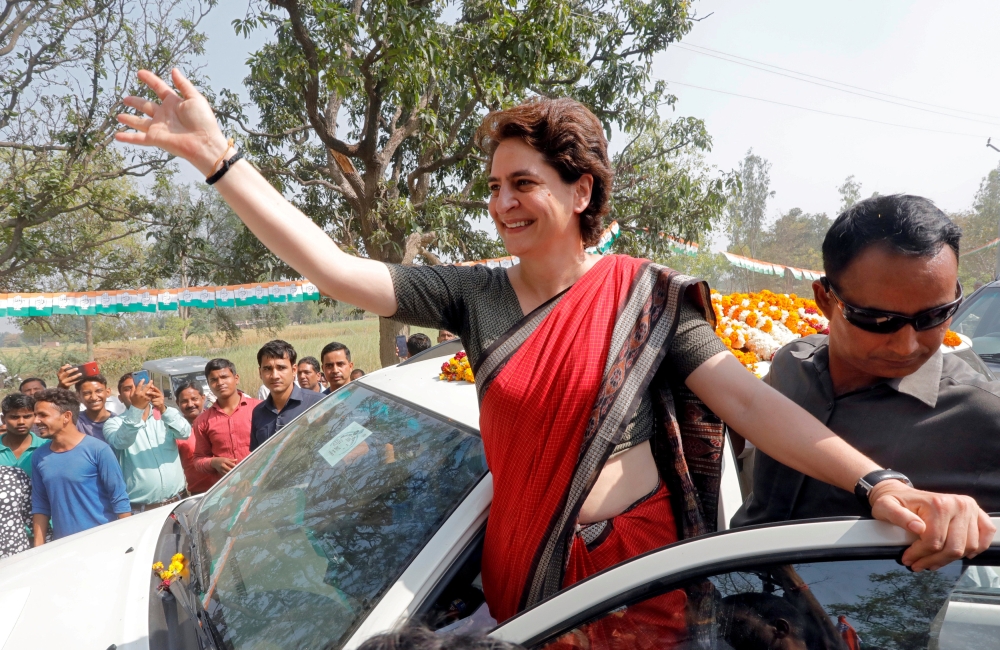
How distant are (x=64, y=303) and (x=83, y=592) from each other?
847 centimetres

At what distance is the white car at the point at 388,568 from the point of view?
942mm

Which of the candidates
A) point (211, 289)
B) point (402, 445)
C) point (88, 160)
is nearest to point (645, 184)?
point (211, 289)

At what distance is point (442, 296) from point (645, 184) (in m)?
9.16

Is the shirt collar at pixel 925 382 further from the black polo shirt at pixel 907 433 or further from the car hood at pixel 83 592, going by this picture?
the car hood at pixel 83 592

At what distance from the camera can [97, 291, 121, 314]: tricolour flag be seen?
Result: 9.14 meters

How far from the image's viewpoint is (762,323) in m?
2.53

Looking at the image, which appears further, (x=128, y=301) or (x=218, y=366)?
(x=128, y=301)

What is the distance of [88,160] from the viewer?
963 centimetres

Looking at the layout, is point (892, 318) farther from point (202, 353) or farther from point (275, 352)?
point (202, 353)

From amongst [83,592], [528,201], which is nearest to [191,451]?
[83,592]

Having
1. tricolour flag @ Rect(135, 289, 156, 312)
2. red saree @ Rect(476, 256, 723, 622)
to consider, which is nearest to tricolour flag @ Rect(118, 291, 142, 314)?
tricolour flag @ Rect(135, 289, 156, 312)

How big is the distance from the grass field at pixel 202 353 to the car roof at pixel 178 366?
201 centimetres

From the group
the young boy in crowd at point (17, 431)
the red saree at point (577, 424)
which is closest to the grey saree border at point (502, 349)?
the red saree at point (577, 424)

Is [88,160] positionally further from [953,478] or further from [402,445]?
[953,478]
